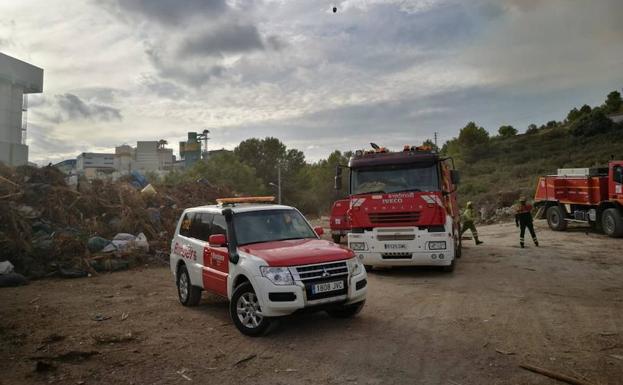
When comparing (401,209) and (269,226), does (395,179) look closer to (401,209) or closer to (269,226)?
(401,209)

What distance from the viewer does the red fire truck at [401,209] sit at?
1074 cm

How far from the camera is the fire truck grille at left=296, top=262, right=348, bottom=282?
6188 millimetres

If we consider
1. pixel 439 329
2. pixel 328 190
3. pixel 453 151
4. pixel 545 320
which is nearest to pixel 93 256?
pixel 439 329

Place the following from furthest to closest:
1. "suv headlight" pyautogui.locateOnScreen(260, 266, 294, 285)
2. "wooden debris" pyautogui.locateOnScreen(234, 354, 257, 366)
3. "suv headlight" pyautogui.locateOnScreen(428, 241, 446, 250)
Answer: "suv headlight" pyautogui.locateOnScreen(428, 241, 446, 250)
"suv headlight" pyautogui.locateOnScreen(260, 266, 294, 285)
"wooden debris" pyautogui.locateOnScreen(234, 354, 257, 366)

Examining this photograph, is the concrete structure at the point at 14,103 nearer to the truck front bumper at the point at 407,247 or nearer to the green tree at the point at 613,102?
the truck front bumper at the point at 407,247

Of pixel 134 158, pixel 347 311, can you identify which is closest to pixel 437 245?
pixel 347 311

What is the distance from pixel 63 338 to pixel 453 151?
246 ft

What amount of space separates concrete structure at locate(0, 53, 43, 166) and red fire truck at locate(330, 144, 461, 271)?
51.1 meters

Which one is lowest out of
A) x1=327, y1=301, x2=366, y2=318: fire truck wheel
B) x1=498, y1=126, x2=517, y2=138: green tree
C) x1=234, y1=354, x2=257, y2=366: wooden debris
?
x1=234, y1=354, x2=257, y2=366: wooden debris

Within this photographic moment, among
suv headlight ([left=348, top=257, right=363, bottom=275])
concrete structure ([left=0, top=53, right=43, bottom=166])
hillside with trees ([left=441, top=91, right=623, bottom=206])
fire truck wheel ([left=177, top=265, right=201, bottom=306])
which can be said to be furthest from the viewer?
concrete structure ([left=0, top=53, right=43, bottom=166])

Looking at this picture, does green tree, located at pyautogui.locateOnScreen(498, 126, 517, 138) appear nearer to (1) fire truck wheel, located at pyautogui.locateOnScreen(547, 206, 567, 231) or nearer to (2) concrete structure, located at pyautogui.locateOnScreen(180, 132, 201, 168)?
(2) concrete structure, located at pyautogui.locateOnScreen(180, 132, 201, 168)

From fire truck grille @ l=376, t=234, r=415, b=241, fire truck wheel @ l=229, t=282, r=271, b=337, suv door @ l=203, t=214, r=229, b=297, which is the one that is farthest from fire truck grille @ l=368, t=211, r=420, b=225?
fire truck wheel @ l=229, t=282, r=271, b=337

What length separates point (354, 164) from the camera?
11805 mm

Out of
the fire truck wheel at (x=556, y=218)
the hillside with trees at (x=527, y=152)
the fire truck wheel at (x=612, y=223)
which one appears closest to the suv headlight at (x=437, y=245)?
the fire truck wheel at (x=612, y=223)
